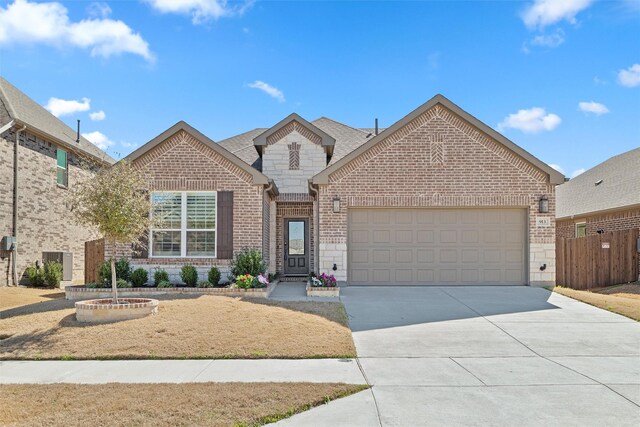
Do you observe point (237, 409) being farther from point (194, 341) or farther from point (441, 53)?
point (441, 53)

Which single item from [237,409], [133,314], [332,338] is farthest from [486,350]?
[133,314]

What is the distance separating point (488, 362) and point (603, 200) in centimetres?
1638

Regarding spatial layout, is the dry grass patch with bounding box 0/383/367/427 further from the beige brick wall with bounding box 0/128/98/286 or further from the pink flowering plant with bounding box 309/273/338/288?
the beige brick wall with bounding box 0/128/98/286

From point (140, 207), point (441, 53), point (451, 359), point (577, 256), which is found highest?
point (441, 53)

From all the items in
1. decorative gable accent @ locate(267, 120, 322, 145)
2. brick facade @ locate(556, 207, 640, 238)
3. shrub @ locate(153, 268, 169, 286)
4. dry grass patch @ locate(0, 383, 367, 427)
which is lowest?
dry grass patch @ locate(0, 383, 367, 427)

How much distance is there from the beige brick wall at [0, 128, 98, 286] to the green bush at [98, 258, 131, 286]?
2.73 meters

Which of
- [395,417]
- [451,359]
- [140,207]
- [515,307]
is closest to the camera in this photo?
[395,417]

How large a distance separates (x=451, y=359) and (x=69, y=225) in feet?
57.6

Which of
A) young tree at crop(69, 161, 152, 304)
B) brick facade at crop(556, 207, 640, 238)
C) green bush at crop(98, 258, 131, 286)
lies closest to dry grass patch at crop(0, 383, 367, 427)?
young tree at crop(69, 161, 152, 304)

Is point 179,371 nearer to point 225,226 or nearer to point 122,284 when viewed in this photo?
point 122,284

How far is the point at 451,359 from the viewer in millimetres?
7457

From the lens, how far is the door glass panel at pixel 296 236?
17203 mm

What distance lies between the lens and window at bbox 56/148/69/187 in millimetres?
18906

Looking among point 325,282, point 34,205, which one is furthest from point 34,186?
point 325,282
